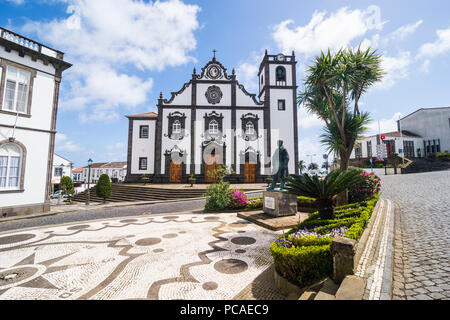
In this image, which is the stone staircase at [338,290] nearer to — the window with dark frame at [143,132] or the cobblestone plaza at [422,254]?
the cobblestone plaza at [422,254]

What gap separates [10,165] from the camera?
1023cm

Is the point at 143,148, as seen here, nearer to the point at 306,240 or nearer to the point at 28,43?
the point at 28,43

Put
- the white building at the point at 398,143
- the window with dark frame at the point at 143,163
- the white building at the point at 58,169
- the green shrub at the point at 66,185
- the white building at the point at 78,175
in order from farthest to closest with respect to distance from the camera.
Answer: the white building at the point at 78,175 < the white building at the point at 58,169 < the white building at the point at 398,143 < the window with dark frame at the point at 143,163 < the green shrub at the point at 66,185

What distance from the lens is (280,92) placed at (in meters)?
24.4

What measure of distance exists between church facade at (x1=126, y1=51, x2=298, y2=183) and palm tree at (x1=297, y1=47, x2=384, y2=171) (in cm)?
1346

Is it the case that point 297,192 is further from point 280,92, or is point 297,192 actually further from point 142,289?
point 280,92

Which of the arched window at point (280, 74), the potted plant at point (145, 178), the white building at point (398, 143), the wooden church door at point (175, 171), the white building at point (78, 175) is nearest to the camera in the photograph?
the potted plant at point (145, 178)

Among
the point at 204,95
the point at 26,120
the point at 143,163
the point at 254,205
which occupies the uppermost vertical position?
the point at 204,95

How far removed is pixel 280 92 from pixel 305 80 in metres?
14.9

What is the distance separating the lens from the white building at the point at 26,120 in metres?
10.1

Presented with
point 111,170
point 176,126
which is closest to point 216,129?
point 176,126

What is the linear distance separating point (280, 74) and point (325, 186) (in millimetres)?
23109

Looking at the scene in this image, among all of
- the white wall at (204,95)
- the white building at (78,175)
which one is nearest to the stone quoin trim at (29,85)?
the white wall at (204,95)
